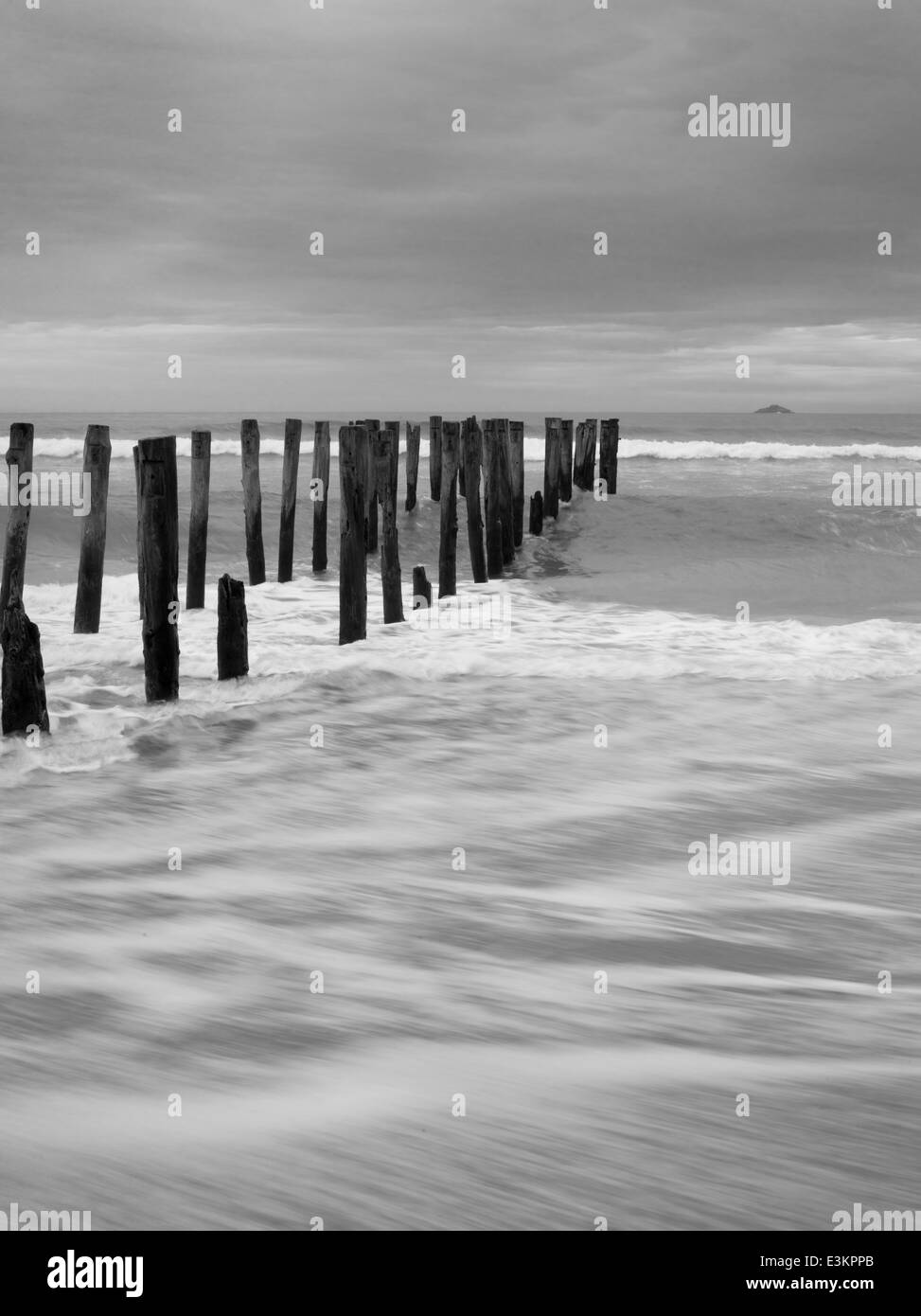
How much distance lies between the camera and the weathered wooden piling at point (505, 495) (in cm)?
1528

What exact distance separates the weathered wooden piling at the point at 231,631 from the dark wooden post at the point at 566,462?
12667 millimetres

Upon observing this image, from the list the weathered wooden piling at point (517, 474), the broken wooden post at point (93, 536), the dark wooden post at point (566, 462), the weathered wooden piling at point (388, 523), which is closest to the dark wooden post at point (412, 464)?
the weathered wooden piling at point (517, 474)

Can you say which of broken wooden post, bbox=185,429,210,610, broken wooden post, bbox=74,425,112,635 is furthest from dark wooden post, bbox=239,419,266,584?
broken wooden post, bbox=74,425,112,635

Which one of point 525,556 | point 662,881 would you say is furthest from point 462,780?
point 525,556

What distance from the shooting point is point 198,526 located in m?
11.6

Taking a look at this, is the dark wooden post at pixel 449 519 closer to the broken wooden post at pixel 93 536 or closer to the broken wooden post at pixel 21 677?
the broken wooden post at pixel 93 536

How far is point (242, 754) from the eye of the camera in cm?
679

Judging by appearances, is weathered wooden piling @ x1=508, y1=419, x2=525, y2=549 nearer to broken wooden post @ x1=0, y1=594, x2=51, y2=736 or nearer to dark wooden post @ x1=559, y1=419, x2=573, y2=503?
dark wooden post @ x1=559, y1=419, x2=573, y2=503

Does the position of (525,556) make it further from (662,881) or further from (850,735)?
(662,881)

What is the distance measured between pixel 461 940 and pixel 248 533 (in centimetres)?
965

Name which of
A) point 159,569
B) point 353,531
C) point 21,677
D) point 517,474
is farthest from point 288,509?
point 21,677

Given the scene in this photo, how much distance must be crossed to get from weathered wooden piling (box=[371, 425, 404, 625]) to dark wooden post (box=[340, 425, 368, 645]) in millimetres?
566

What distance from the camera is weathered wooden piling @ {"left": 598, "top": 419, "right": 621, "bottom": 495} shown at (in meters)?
23.6
